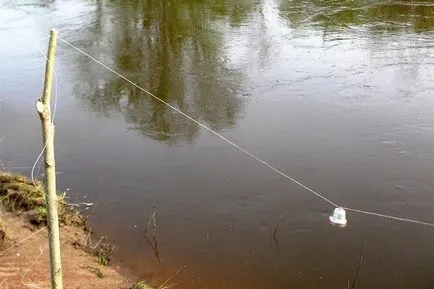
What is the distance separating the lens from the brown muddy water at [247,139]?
5832 mm

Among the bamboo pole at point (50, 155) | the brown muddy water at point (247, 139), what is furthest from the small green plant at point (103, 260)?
the bamboo pole at point (50, 155)

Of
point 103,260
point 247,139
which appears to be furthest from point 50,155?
point 247,139

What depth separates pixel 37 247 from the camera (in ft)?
18.2

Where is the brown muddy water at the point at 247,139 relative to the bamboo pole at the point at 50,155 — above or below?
below

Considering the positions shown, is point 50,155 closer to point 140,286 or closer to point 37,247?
point 140,286

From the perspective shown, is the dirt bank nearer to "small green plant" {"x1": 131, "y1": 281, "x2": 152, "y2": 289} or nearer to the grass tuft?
the grass tuft

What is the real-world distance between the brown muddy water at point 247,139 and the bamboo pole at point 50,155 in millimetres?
2244

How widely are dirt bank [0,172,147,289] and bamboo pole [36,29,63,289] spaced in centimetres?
150

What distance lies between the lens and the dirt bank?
5008mm

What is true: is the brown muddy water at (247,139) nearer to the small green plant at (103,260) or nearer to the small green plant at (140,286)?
the small green plant at (103,260)

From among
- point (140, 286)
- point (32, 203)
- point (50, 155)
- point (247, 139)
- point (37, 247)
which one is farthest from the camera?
point (247, 139)

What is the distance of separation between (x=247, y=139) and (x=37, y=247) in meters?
3.78

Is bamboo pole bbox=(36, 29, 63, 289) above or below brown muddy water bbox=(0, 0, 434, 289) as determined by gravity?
above

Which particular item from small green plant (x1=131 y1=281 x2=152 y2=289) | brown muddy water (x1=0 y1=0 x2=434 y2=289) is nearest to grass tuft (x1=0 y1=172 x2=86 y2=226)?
brown muddy water (x1=0 y1=0 x2=434 y2=289)
